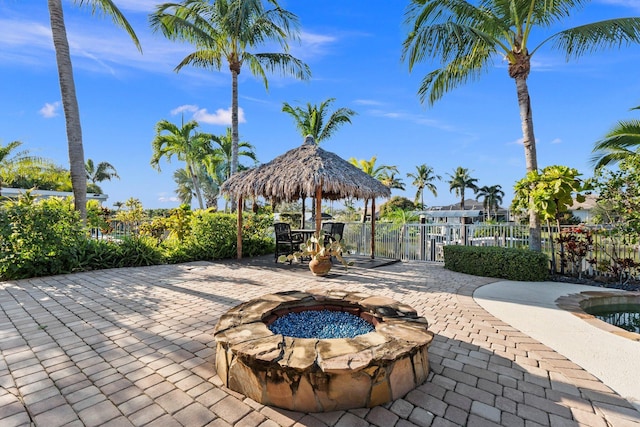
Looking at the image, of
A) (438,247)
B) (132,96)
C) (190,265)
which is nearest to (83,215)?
(190,265)

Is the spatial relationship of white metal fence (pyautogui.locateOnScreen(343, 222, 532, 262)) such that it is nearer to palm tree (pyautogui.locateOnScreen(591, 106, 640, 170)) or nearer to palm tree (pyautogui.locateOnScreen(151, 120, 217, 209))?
palm tree (pyautogui.locateOnScreen(591, 106, 640, 170))

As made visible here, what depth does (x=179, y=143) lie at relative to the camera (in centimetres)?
2020

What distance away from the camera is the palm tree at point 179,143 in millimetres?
19938

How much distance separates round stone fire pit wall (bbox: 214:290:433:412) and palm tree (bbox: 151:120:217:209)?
799 inches

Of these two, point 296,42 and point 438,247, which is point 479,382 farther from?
point 296,42

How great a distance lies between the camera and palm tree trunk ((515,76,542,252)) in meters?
7.58

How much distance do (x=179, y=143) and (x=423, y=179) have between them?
3581 cm

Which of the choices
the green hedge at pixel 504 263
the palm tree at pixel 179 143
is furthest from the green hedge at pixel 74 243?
the palm tree at pixel 179 143

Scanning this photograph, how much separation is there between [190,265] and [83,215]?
2914mm

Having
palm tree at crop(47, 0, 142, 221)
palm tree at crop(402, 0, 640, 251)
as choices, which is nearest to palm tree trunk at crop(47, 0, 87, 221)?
palm tree at crop(47, 0, 142, 221)

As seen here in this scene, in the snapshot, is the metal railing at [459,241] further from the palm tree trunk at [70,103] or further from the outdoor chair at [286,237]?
the palm tree trunk at [70,103]

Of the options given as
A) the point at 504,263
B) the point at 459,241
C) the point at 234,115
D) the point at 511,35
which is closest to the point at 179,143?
the point at 234,115

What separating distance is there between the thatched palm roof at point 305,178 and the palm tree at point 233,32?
4733mm

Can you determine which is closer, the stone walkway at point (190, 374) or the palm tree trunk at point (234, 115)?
the stone walkway at point (190, 374)
